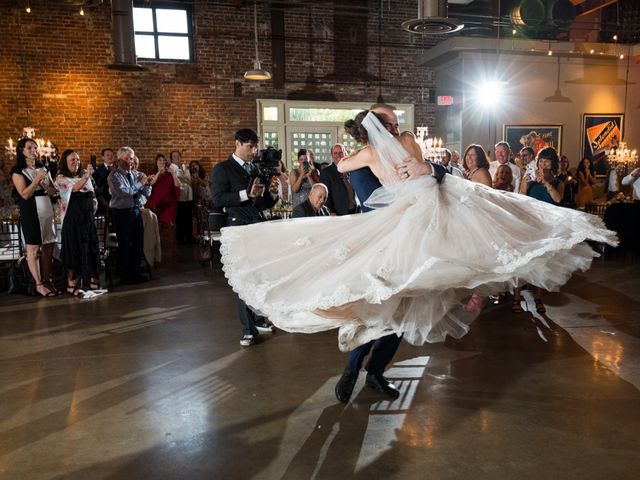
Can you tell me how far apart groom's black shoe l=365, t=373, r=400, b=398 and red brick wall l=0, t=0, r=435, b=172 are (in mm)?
8790

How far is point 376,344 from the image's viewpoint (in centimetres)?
321

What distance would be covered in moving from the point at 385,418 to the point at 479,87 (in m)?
9.95

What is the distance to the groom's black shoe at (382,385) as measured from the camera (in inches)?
127

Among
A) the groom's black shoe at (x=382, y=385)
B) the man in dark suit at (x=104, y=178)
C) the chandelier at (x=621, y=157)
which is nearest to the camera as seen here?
the groom's black shoe at (x=382, y=385)

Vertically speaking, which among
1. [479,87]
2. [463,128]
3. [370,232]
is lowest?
[370,232]

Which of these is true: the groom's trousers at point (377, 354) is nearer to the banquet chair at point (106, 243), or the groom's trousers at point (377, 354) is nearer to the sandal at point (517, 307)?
the sandal at point (517, 307)

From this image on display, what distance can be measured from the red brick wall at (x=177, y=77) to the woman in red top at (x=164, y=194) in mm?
854

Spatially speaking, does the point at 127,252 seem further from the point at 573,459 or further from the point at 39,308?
the point at 573,459

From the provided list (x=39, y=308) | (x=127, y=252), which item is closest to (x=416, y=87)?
(x=127, y=252)

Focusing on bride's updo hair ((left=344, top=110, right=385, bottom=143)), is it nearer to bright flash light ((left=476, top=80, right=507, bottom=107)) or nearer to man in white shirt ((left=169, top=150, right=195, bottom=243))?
man in white shirt ((left=169, top=150, right=195, bottom=243))

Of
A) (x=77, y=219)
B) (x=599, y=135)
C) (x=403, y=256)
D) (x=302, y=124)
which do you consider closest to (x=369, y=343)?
(x=403, y=256)

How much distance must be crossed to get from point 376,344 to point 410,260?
33.9 inches

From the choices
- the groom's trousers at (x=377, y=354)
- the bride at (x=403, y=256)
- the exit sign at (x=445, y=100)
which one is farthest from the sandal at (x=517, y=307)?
the exit sign at (x=445, y=100)

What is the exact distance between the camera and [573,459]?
97.7 inches
